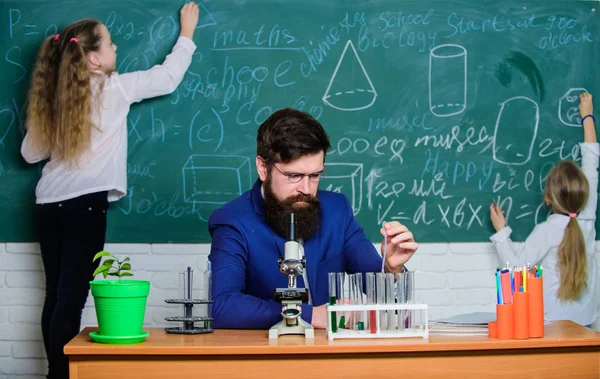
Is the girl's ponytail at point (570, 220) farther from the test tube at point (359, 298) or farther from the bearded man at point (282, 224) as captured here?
the test tube at point (359, 298)

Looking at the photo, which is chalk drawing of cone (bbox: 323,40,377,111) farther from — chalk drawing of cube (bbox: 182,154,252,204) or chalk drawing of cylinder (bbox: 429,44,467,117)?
chalk drawing of cube (bbox: 182,154,252,204)

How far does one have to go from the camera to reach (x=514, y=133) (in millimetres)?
4086

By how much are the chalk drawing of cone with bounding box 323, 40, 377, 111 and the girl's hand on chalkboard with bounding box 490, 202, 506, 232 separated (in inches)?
34.1

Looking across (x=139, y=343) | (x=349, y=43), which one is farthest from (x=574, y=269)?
(x=139, y=343)

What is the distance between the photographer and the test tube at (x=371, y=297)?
194cm

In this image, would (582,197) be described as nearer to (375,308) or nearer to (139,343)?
(375,308)

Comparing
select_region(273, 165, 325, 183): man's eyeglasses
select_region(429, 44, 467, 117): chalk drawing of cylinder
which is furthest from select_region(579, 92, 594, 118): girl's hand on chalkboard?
select_region(273, 165, 325, 183): man's eyeglasses

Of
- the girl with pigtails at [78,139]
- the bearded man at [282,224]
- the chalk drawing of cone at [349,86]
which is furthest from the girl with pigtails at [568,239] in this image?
the girl with pigtails at [78,139]

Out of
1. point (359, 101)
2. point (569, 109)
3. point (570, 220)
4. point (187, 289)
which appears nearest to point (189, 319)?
point (187, 289)

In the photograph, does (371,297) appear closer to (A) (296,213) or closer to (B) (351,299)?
(B) (351,299)

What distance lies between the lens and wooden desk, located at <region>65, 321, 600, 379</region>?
1.84 metres

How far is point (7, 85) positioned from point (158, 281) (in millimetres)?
1284

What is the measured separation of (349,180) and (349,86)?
501 millimetres

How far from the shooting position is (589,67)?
4141mm
